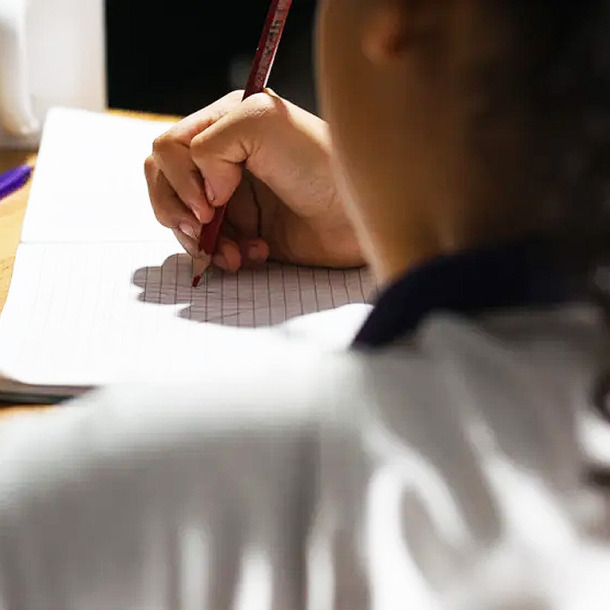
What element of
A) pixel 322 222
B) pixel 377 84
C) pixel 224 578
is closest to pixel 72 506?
pixel 224 578

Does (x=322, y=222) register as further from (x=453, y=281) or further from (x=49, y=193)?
(x=453, y=281)

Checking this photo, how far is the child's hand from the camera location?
2.04ft

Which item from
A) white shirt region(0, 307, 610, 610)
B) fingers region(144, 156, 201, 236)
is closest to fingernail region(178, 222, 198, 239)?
fingers region(144, 156, 201, 236)

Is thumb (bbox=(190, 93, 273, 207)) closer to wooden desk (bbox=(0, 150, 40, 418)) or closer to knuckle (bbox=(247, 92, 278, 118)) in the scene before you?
knuckle (bbox=(247, 92, 278, 118))

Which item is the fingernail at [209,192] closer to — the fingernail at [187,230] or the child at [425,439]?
the fingernail at [187,230]

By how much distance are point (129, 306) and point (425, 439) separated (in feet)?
1.12

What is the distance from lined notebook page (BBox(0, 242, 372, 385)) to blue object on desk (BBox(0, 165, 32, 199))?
0.13m

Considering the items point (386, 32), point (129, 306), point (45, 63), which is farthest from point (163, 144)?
point (386, 32)

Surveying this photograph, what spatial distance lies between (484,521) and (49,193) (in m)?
0.53

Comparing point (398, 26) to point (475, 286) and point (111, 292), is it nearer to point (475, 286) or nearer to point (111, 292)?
point (475, 286)

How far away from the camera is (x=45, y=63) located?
843mm

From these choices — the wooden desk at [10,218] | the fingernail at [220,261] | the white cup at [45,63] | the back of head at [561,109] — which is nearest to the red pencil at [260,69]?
the fingernail at [220,261]

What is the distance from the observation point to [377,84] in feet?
1.04

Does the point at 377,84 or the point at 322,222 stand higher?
the point at 377,84
